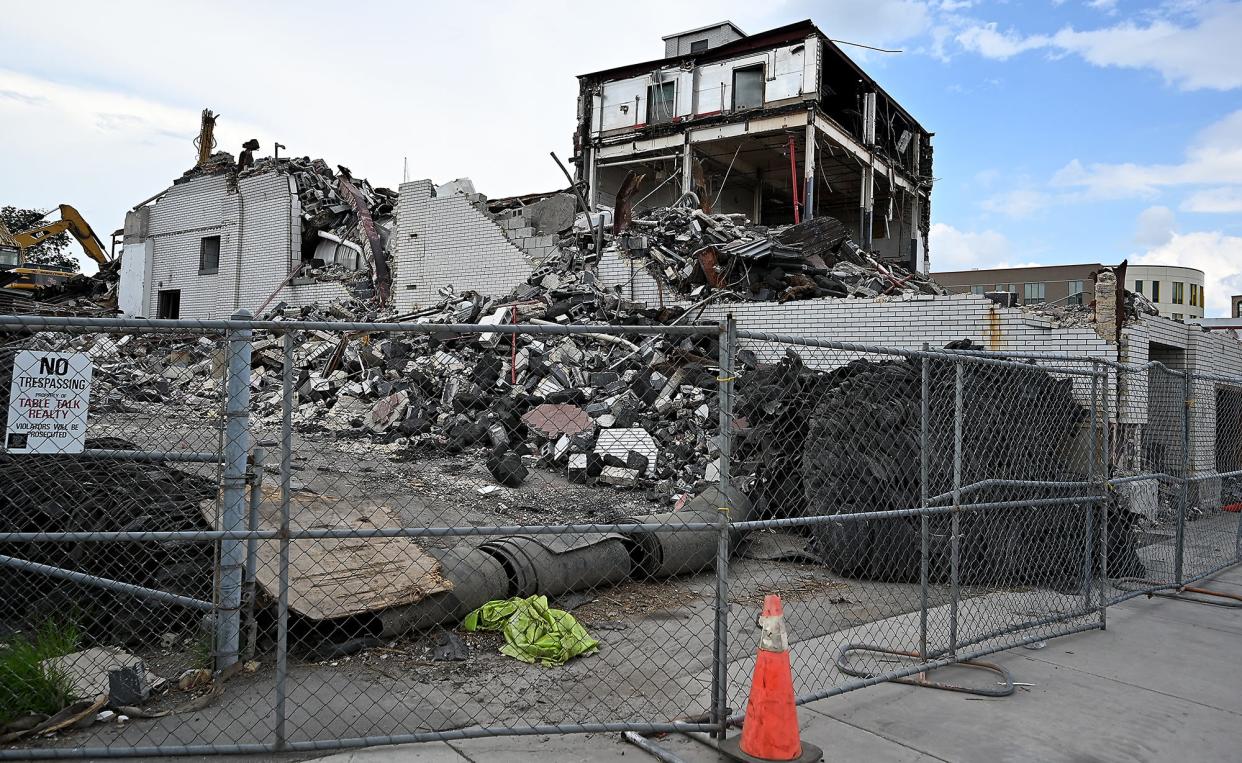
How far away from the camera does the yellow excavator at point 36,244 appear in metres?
23.2

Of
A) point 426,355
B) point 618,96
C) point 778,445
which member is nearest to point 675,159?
point 618,96

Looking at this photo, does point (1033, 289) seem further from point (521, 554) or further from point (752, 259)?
point (521, 554)

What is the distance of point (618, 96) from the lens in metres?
25.5

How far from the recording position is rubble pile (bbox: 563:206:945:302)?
553 inches

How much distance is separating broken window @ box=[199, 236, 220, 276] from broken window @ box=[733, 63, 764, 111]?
1551cm

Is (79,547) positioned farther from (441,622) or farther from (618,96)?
(618,96)

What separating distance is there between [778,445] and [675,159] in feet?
61.0

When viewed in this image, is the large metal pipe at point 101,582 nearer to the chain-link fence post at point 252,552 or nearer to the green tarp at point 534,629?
the chain-link fence post at point 252,552

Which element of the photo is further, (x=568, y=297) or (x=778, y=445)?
(x=568, y=297)

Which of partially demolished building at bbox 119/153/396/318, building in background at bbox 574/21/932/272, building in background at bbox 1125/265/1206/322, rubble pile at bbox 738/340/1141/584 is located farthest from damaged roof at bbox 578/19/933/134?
building in background at bbox 1125/265/1206/322

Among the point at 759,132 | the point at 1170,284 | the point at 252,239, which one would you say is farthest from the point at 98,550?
the point at 1170,284

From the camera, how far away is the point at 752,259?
14.1 metres

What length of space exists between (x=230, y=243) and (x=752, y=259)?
15.4m

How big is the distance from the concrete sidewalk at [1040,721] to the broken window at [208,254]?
2279cm
